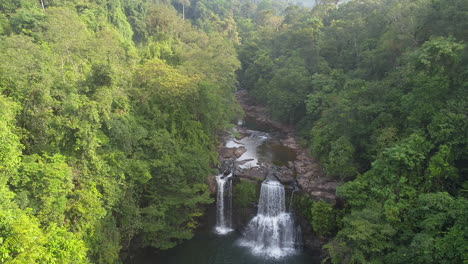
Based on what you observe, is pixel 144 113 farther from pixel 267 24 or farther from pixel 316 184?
pixel 267 24

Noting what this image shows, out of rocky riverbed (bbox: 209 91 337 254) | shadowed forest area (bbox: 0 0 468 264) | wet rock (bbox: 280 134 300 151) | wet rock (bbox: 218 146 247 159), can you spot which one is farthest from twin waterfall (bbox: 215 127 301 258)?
wet rock (bbox: 280 134 300 151)

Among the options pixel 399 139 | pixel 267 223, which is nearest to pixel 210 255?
pixel 267 223

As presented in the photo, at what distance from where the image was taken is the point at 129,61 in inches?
1029

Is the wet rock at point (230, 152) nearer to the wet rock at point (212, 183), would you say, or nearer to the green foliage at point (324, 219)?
the wet rock at point (212, 183)

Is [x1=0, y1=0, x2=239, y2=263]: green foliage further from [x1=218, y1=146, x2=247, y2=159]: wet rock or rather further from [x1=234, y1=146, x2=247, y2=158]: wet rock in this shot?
[x1=234, y1=146, x2=247, y2=158]: wet rock

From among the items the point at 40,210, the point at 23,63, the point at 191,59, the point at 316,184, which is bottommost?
the point at 316,184

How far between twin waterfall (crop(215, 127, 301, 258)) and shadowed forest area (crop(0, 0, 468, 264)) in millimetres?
1706

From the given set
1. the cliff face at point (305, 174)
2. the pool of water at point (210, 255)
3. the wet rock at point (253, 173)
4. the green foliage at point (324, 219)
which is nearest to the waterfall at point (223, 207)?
the wet rock at point (253, 173)

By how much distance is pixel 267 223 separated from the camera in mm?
21203

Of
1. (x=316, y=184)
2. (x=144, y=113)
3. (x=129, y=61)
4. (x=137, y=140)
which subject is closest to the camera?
(x=137, y=140)

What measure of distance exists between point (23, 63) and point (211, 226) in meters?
15.0

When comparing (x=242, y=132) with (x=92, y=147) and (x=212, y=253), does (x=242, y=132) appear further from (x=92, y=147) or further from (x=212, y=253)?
(x=92, y=147)

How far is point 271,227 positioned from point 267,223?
39cm

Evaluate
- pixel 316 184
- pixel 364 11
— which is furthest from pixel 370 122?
pixel 364 11
